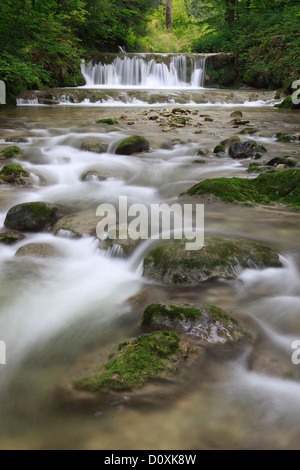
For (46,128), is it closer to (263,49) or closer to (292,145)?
(292,145)

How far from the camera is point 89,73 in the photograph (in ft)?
64.1

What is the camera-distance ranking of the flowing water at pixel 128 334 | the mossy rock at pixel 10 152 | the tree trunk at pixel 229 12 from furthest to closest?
the tree trunk at pixel 229 12
the mossy rock at pixel 10 152
the flowing water at pixel 128 334

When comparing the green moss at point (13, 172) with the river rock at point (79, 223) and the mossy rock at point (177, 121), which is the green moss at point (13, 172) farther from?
the mossy rock at point (177, 121)

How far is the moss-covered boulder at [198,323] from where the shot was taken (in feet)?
7.55

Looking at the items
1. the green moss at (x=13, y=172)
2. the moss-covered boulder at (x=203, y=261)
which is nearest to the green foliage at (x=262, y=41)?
the green moss at (x=13, y=172)

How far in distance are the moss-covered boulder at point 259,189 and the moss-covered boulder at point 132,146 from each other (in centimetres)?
274

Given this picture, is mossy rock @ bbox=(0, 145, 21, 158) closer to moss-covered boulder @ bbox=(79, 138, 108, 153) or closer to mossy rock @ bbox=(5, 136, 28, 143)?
mossy rock @ bbox=(5, 136, 28, 143)

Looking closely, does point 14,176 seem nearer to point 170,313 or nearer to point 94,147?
point 94,147

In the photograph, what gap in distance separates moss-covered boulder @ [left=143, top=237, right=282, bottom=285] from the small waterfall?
1812 cm

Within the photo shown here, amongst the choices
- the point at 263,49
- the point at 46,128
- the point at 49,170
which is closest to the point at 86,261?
the point at 49,170

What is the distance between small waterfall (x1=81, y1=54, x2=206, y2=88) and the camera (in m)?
19.6

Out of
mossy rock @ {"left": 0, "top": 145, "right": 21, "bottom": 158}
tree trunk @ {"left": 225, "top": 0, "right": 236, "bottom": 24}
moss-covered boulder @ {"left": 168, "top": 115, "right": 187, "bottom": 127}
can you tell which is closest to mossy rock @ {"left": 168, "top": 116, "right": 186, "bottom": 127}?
moss-covered boulder @ {"left": 168, "top": 115, "right": 187, "bottom": 127}
